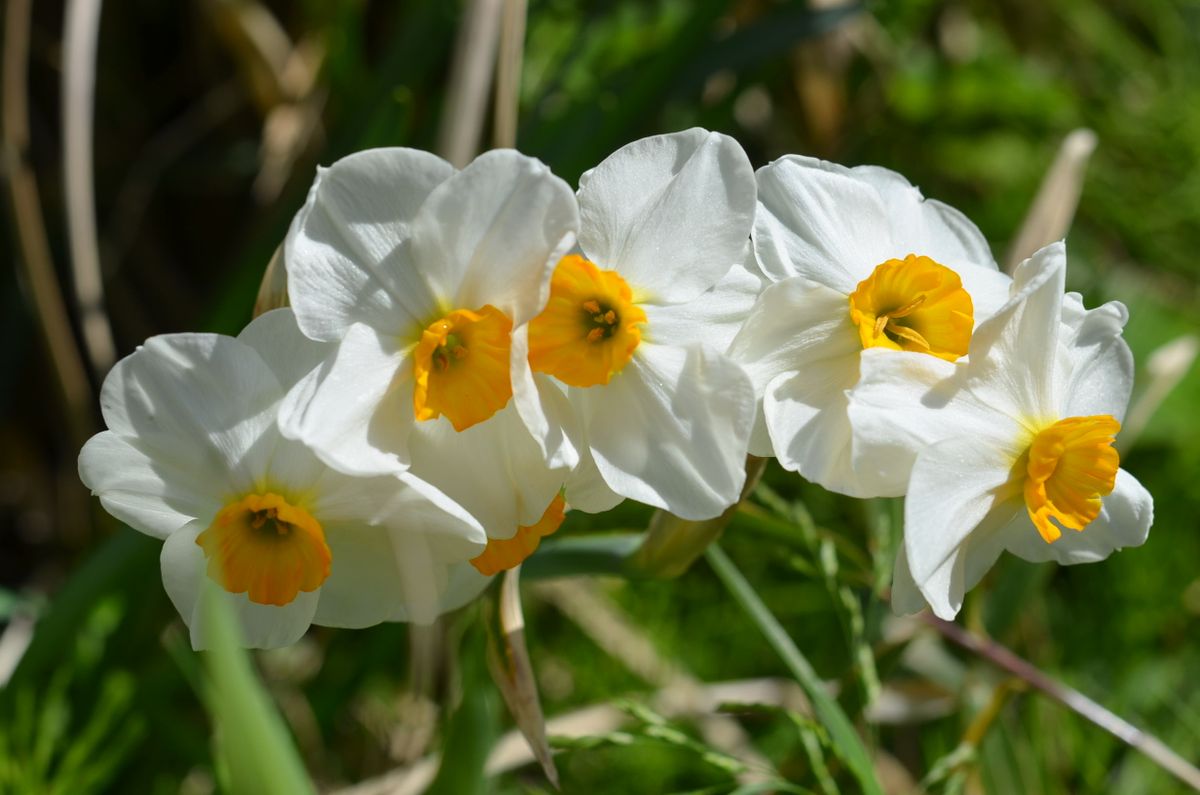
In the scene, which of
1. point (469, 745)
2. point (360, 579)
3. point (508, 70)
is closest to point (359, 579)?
point (360, 579)

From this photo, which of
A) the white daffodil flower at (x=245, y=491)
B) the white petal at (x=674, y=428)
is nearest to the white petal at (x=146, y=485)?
the white daffodil flower at (x=245, y=491)

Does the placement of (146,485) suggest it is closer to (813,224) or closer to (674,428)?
(674,428)

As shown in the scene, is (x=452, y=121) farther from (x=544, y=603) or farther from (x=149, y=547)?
(x=544, y=603)

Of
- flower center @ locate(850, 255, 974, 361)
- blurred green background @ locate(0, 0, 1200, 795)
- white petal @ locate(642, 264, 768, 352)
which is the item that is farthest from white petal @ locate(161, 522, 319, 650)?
flower center @ locate(850, 255, 974, 361)

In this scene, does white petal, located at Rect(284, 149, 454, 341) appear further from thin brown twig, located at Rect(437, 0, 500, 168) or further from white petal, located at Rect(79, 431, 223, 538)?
thin brown twig, located at Rect(437, 0, 500, 168)

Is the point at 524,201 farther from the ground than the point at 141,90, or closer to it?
farther from the ground

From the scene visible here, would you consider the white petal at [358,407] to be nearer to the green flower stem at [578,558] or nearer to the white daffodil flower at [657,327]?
the white daffodil flower at [657,327]

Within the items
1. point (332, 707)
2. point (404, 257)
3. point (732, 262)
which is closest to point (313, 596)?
point (404, 257)

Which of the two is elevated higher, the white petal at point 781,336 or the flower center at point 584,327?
the flower center at point 584,327
